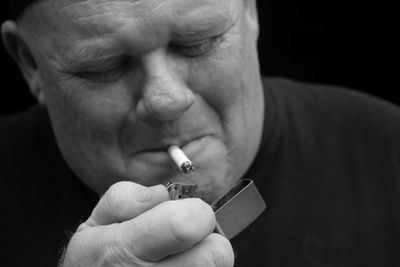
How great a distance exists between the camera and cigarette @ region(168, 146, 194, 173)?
4.79 feet

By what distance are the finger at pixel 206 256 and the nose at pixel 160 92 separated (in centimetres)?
39

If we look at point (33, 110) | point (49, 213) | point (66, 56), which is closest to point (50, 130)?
point (33, 110)

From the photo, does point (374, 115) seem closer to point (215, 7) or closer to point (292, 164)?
point (292, 164)

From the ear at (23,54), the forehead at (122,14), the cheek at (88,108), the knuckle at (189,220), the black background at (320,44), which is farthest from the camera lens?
the black background at (320,44)

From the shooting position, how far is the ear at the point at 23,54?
6.13 feet

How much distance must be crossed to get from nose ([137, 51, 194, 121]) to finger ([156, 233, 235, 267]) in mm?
389

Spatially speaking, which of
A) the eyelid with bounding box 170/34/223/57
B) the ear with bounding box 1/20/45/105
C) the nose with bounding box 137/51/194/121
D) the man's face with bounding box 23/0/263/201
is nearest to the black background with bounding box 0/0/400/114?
the ear with bounding box 1/20/45/105

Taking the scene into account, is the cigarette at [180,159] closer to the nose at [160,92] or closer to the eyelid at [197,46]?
the nose at [160,92]

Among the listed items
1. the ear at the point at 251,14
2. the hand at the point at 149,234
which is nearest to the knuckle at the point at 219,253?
the hand at the point at 149,234

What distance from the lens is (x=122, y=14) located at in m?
1.53

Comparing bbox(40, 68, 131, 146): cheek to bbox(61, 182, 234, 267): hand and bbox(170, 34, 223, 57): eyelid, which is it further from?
bbox(61, 182, 234, 267): hand

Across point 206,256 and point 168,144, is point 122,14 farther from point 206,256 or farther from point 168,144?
point 206,256

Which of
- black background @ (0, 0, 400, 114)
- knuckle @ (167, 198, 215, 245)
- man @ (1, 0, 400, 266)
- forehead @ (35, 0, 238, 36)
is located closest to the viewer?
knuckle @ (167, 198, 215, 245)

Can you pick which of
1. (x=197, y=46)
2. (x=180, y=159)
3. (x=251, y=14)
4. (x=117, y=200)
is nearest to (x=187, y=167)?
(x=180, y=159)
